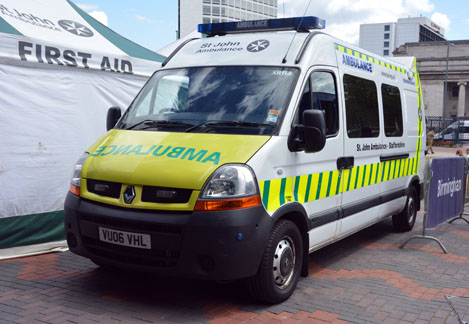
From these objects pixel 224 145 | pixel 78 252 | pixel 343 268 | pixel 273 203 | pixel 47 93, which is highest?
pixel 47 93

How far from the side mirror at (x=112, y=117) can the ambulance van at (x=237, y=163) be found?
1 cm

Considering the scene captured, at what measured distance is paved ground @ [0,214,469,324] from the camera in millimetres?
4418

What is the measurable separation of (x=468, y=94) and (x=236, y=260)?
8722 centimetres

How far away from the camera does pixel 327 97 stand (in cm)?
548

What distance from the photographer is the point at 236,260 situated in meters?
4.18

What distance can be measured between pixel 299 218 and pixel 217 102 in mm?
1319

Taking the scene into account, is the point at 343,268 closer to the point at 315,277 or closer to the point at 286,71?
the point at 315,277

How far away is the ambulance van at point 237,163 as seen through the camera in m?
4.20

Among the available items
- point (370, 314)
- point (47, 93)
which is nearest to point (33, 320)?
point (370, 314)

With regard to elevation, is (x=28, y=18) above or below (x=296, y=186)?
above

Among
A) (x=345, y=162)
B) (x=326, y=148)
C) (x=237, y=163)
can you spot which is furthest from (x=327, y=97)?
(x=237, y=163)

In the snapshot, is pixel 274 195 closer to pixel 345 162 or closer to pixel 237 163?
pixel 237 163

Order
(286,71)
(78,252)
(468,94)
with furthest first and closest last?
1. (468,94)
2. (286,71)
3. (78,252)

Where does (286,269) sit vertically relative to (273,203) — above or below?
below
